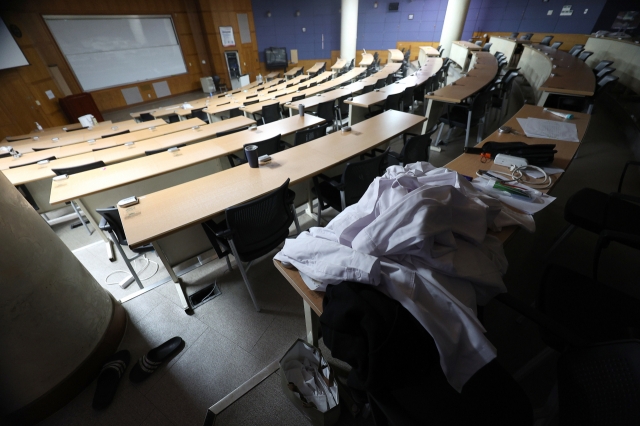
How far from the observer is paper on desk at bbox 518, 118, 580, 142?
7.19 feet

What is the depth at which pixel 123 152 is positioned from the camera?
10.2 feet

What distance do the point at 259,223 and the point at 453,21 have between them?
12606mm

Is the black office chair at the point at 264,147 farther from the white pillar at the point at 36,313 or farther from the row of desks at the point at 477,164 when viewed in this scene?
the row of desks at the point at 477,164

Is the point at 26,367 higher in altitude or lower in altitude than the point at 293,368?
higher

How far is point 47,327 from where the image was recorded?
1.32 m

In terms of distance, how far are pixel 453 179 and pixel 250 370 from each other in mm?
1656

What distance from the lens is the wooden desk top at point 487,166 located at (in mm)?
1053

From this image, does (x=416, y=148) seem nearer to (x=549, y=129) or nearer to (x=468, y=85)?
(x=549, y=129)

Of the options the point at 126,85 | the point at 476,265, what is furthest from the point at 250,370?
the point at 126,85

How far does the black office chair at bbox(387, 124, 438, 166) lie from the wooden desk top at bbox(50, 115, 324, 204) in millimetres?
1469

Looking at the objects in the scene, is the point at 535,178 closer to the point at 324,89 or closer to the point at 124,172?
the point at 124,172

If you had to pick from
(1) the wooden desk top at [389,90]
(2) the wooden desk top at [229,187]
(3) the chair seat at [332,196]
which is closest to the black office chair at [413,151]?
(2) the wooden desk top at [229,187]

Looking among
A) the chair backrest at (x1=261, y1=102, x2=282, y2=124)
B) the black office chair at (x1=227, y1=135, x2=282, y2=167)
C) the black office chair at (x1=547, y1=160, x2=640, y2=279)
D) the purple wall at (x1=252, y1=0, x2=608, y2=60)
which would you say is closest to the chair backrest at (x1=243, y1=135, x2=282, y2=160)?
the black office chair at (x1=227, y1=135, x2=282, y2=167)

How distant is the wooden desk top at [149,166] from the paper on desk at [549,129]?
2503mm
